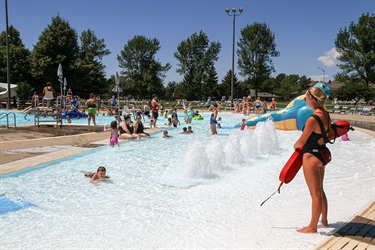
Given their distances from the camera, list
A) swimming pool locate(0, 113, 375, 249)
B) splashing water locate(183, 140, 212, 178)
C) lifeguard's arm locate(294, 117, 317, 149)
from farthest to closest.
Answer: splashing water locate(183, 140, 212, 178), swimming pool locate(0, 113, 375, 249), lifeguard's arm locate(294, 117, 317, 149)

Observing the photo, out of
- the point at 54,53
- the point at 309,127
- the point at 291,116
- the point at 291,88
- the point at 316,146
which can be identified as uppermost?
the point at 54,53

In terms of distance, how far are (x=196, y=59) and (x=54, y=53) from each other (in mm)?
28723

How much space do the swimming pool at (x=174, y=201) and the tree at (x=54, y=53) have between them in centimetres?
3018

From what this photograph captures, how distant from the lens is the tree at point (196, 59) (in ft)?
196

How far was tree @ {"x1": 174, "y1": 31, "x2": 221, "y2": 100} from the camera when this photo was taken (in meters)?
59.6

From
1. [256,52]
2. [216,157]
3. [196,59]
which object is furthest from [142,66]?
[216,157]

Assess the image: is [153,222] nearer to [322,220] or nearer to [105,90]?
[322,220]

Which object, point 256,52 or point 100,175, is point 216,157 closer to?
point 100,175

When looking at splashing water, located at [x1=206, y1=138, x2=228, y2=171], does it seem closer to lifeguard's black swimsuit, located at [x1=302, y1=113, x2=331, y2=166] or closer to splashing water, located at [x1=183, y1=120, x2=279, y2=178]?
splashing water, located at [x1=183, y1=120, x2=279, y2=178]

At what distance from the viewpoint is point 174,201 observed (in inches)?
216

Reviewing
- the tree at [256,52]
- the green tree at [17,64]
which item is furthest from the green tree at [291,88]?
the green tree at [17,64]

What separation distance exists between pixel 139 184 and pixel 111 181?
0.60 metres

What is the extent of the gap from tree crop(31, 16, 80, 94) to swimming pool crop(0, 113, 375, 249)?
99.0 ft

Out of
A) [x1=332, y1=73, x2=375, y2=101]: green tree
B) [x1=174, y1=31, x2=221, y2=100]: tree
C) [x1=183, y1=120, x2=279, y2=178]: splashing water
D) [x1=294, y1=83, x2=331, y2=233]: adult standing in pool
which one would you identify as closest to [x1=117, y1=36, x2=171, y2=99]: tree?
[x1=174, y1=31, x2=221, y2=100]: tree
